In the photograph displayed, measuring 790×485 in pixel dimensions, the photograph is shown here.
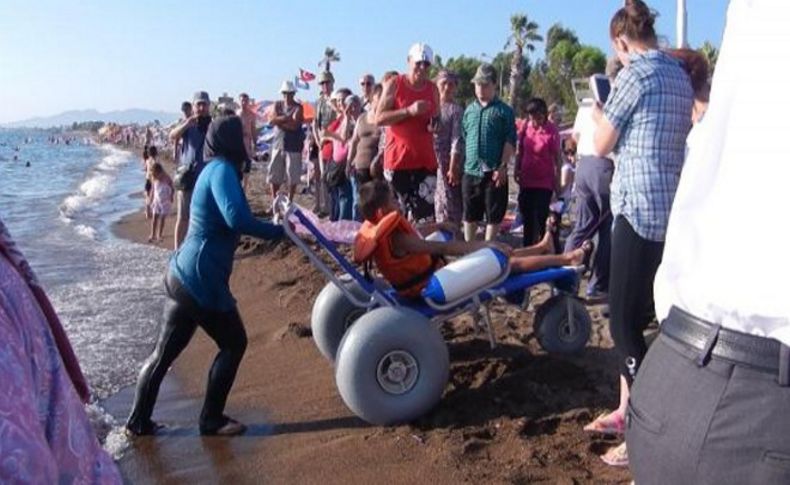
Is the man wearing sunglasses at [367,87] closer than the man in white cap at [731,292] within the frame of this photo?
No

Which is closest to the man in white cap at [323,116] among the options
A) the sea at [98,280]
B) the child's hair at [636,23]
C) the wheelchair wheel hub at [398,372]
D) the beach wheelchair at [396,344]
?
the sea at [98,280]

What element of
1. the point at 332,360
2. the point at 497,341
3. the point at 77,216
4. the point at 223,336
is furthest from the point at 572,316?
the point at 77,216

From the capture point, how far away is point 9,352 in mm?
1302

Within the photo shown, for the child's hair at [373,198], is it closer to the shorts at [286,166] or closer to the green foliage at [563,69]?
the shorts at [286,166]

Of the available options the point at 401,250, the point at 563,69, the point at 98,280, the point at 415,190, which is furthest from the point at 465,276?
the point at 563,69

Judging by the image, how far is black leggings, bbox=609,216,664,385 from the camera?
303cm

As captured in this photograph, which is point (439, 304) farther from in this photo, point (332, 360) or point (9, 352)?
point (9, 352)

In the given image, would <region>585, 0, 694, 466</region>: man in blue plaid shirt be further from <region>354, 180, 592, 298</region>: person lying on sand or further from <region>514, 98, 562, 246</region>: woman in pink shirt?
<region>514, 98, 562, 246</region>: woman in pink shirt

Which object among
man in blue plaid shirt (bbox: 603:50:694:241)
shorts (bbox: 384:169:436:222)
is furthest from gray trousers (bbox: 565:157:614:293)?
man in blue plaid shirt (bbox: 603:50:694:241)

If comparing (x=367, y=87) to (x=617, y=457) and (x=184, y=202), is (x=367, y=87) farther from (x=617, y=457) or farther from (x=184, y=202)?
(x=617, y=457)

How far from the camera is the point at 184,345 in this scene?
4.99 metres

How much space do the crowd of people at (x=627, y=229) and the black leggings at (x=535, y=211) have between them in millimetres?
17

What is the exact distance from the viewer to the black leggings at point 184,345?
4.85 metres

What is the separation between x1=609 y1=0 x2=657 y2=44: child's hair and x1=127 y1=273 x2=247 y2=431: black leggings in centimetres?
281
